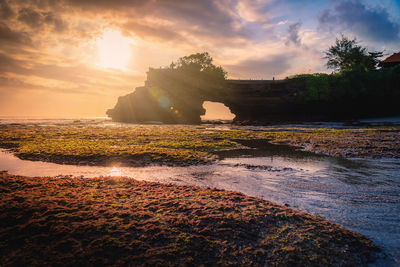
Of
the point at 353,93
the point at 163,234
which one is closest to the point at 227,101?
the point at 353,93

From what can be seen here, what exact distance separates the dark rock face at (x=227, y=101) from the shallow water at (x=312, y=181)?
42.0 metres

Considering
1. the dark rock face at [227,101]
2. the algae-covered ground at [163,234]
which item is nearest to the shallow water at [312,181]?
the algae-covered ground at [163,234]

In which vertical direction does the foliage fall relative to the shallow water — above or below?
above

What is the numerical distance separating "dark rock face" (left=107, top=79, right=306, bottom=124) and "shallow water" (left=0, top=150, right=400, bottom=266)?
41976 millimetres

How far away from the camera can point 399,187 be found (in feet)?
19.1

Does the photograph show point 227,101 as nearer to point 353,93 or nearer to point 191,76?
point 191,76

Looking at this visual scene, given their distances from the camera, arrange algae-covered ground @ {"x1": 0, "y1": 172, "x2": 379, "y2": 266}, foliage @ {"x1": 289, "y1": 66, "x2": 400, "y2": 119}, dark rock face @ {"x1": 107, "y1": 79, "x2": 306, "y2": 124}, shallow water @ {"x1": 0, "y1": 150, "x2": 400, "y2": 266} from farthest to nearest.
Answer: dark rock face @ {"x1": 107, "y1": 79, "x2": 306, "y2": 124} → foliage @ {"x1": 289, "y1": 66, "x2": 400, "y2": 119} → shallow water @ {"x1": 0, "y1": 150, "x2": 400, "y2": 266} → algae-covered ground @ {"x1": 0, "y1": 172, "x2": 379, "y2": 266}

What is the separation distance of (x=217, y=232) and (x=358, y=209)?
3321 millimetres

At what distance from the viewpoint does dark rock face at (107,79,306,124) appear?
51.9 m

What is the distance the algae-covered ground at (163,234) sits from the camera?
2748mm

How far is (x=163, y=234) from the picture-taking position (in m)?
3.15

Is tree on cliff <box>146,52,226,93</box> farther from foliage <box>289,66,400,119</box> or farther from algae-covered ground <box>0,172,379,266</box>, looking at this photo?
algae-covered ground <box>0,172,379,266</box>

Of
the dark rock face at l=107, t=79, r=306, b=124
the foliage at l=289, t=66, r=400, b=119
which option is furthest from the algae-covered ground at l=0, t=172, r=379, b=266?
the foliage at l=289, t=66, r=400, b=119

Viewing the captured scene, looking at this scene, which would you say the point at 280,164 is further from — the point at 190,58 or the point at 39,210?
→ the point at 190,58
